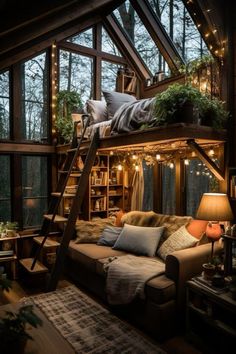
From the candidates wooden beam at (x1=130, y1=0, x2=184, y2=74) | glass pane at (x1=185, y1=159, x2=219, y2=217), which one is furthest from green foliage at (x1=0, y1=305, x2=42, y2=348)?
wooden beam at (x1=130, y1=0, x2=184, y2=74)

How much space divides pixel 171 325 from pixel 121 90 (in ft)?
14.0

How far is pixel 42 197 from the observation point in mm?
5324

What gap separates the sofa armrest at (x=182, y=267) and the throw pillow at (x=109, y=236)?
4.42 feet

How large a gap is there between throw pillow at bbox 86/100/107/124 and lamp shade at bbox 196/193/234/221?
2383 mm

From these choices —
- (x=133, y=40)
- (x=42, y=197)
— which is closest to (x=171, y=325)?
(x=42, y=197)


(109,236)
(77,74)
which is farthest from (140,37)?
(109,236)

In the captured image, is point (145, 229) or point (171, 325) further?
point (145, 229)

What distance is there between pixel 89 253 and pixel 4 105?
2.90 metres

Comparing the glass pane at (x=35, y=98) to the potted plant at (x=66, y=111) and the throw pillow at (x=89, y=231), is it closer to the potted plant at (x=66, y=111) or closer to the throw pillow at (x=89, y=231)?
the potted plant at (x=66, y=111)

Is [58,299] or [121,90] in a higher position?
[121,90]

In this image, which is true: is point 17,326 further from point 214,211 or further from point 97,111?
point 97,111

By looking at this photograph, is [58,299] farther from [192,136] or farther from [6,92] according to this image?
[6,92]

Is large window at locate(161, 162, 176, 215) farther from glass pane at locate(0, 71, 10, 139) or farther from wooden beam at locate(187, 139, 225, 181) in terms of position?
glass pane at locate(0, 71, 10, 139)

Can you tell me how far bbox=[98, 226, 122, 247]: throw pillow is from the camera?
4.16 meters
